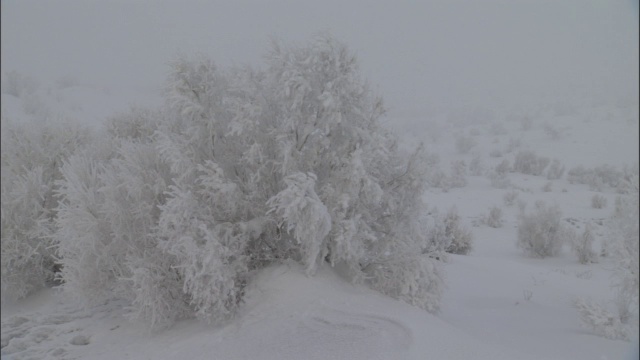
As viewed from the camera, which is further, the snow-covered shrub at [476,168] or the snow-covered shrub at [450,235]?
the snow-covered shrub at [476,168]

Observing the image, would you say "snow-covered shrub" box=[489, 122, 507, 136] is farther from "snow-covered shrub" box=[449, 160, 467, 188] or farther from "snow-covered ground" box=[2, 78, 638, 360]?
"snow-covered ground" box=[2, 78, 638, 360]

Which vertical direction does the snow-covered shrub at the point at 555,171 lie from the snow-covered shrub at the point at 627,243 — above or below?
above

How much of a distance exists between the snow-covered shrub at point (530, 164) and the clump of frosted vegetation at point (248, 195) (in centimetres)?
1288

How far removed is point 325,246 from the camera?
14.1 feet

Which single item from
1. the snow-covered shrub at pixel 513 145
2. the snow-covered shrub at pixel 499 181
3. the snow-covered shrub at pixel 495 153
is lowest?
the snow-covered shrub at pixel 499 181

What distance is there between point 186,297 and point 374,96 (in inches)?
105

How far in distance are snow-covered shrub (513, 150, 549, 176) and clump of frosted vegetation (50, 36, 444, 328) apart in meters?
12.9

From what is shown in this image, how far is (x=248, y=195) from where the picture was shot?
4.68 metres

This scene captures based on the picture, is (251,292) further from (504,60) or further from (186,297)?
(504,60)

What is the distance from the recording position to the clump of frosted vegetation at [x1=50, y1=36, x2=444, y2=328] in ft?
13.9

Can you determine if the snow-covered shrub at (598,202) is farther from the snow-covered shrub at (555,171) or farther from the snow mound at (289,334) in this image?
the snow mound at (289,334)

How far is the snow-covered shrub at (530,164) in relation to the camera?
639 inches

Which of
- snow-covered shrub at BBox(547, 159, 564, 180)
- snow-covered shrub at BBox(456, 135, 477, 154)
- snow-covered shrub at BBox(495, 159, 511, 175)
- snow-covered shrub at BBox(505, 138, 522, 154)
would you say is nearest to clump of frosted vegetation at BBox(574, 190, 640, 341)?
snow-covered shrub at BBox(547, 159, 564, 180)

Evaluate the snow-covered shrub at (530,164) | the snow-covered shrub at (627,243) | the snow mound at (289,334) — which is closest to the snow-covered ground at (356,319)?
the snow mound at (289,334)
